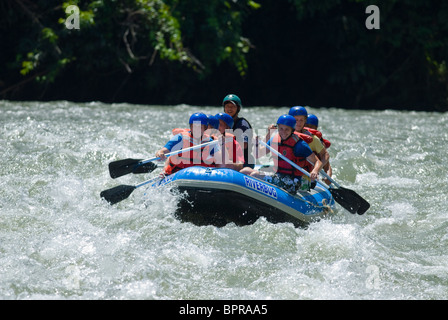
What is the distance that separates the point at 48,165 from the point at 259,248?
3650 mm

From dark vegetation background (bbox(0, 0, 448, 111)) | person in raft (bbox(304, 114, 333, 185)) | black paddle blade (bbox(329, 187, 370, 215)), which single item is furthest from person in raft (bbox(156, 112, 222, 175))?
dark vegetation background (bbox(0, 0, 448, 111))

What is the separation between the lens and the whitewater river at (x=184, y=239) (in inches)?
198

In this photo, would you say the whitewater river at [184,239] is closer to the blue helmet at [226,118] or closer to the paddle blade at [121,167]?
the paddle blade at [121,167]

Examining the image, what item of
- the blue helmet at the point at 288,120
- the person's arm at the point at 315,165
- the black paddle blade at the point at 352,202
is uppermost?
the blue helmet at the point at 288,120

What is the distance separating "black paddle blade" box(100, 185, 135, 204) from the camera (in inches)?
274

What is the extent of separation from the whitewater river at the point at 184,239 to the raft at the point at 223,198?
4.1 inches

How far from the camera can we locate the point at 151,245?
583cm

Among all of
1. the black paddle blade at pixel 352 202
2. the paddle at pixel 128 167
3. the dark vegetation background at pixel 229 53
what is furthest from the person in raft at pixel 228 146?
the dark vegetation background at pixel 229 53

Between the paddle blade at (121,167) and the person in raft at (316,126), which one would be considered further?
the person in raft at (316,126)

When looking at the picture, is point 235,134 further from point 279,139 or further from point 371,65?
point 371,65

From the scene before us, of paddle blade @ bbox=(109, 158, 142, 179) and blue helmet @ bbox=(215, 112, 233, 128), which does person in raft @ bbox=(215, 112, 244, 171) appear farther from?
paddle blade @ bbox=(109, 158, 142, 179)

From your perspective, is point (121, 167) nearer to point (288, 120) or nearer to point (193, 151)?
point (193, 151)

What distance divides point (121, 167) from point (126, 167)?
0.05m
